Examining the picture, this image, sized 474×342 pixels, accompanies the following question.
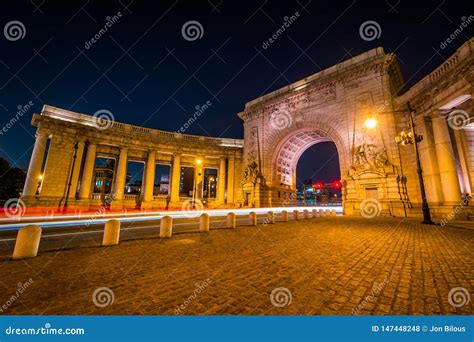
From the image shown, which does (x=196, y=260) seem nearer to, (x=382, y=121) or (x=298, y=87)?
(x=382, y=121)

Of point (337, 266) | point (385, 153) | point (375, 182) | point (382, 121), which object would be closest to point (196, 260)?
point (337, 266)

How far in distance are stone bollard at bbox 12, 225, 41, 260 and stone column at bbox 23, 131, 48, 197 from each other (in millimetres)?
24426

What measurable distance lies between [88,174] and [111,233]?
24.5 meters

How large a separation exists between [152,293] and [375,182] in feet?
71.4

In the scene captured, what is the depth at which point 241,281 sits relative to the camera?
3.21 m

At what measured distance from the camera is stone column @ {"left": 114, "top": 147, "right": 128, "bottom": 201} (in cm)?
2645

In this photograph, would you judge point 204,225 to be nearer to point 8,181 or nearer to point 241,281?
point 241,281

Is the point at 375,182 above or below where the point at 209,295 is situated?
above

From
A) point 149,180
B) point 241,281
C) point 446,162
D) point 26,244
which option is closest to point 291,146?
point 446,162

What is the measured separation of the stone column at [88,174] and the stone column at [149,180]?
6.50 m

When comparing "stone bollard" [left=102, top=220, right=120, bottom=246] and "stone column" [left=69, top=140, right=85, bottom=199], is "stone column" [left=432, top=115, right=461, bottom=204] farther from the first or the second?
"stone column" [left=69, top=140, right=85, bottom=199]

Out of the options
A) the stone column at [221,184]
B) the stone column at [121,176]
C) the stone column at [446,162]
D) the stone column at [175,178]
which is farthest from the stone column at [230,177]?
the stone column at [446,162]

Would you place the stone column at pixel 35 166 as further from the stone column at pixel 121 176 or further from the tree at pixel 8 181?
the tree at pixel 8 181

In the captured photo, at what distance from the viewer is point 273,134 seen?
30.0 meters
